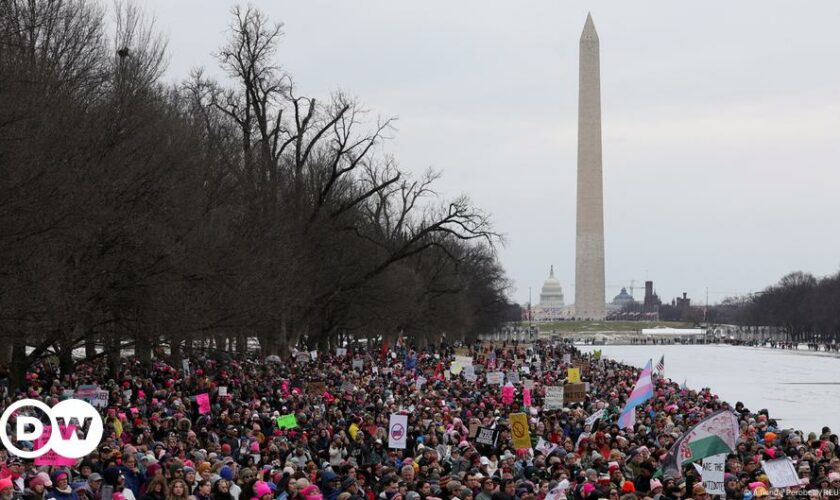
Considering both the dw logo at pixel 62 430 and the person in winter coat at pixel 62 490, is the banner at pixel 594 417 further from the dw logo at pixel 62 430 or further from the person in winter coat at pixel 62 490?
the person in winter coat at pixel 62 490

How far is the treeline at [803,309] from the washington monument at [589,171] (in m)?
21.6

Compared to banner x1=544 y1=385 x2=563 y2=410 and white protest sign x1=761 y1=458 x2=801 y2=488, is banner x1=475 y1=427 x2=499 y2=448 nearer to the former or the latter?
white protest sign x1=761 y1=458 x2=801 y2=488

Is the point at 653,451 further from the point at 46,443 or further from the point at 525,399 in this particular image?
the point at 525,399

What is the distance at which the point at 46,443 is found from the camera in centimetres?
1560

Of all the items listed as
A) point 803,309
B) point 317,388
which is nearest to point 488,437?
Answer: point 317,388

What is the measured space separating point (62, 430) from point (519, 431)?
647 centimetres

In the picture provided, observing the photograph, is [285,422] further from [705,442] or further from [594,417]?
[705,442]

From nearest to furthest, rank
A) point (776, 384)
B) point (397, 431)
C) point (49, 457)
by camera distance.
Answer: point (49, 457), point (397, 431), point (776, 384)

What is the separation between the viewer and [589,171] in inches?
4350

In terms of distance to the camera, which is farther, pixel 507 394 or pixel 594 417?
pixel 507 394

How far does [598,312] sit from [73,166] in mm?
113446

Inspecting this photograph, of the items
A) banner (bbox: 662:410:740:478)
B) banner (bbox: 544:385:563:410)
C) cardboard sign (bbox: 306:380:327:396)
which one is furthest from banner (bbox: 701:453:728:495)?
cardboard sign (bbox: 306:380:327:396)

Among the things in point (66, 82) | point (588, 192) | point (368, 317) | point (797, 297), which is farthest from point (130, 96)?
point (797, 297)

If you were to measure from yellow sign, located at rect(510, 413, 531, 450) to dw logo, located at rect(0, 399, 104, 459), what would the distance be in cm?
568
